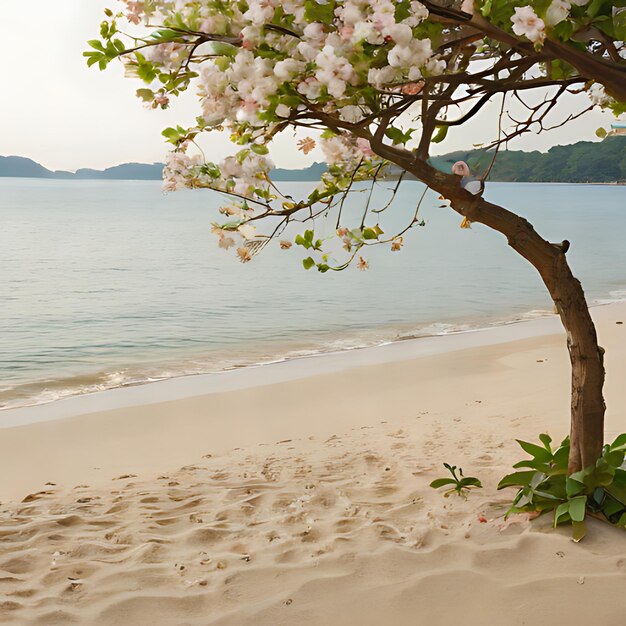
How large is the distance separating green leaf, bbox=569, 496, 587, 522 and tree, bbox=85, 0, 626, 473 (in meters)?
0.39

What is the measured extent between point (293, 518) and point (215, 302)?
47.5ft

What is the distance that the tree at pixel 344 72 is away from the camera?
211cm

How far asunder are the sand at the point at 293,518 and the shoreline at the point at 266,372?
14cm

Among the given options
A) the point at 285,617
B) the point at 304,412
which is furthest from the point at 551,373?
the point at 285,617

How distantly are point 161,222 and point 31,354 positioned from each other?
40.7 metres

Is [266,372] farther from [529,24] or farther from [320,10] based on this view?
[529,24]

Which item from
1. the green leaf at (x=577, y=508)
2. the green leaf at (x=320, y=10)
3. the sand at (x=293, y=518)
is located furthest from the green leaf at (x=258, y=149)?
the green leaf at (x=577, y=508)

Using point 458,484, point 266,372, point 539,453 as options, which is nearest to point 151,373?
point 266,372

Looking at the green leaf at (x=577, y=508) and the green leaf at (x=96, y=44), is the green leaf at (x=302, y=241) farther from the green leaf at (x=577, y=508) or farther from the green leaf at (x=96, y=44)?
the green leaf at (x=577, y=508)

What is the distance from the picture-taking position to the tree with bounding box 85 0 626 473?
211cm

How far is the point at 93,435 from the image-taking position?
6902 millimetres

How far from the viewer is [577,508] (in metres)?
3.37

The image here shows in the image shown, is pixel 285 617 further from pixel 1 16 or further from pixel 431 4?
pixel 1 16

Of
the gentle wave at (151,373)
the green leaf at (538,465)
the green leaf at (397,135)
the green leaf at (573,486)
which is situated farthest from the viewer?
the gentle wave at (151,373)
